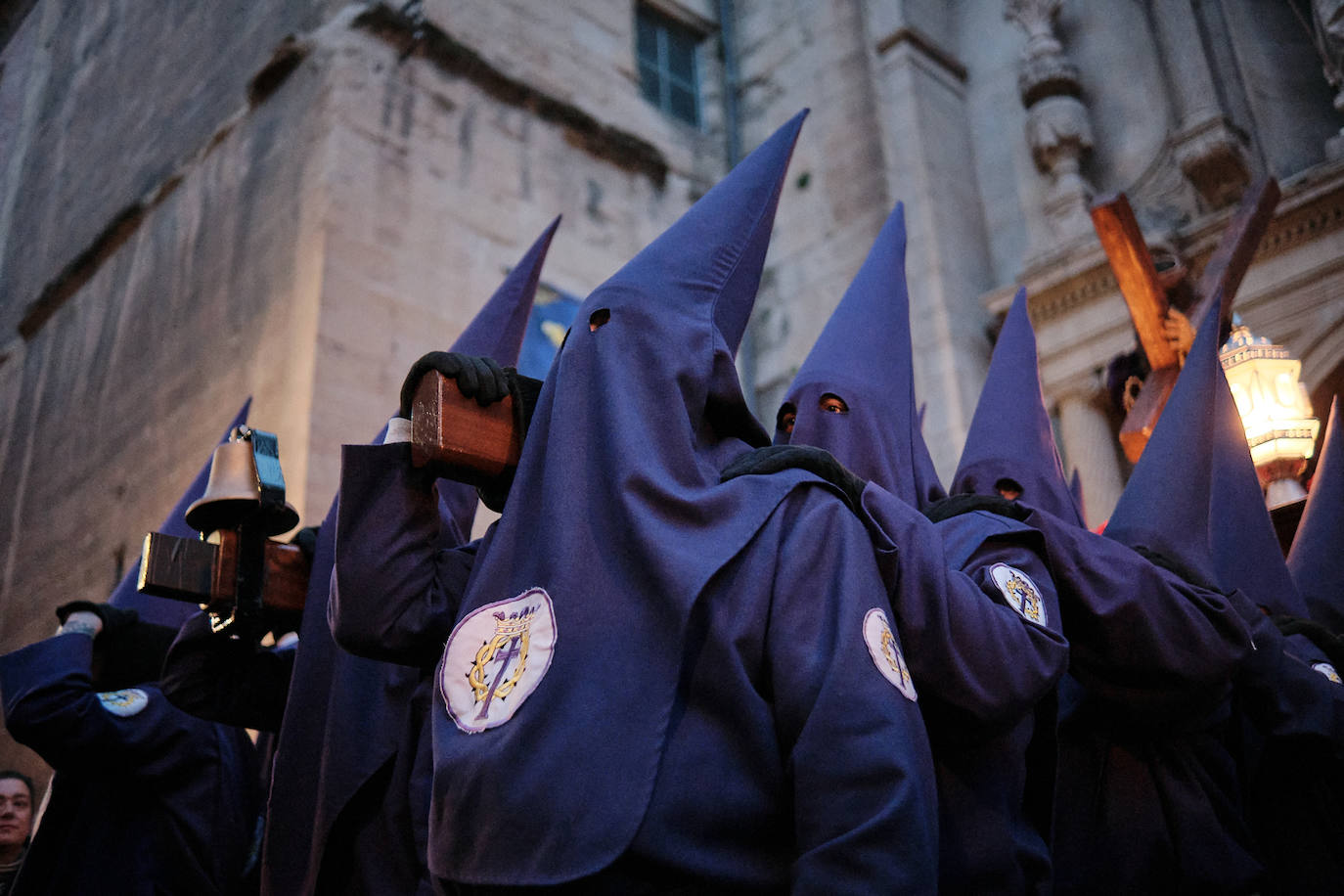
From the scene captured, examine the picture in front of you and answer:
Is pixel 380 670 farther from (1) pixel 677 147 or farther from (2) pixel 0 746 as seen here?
(1) pixel 677 147

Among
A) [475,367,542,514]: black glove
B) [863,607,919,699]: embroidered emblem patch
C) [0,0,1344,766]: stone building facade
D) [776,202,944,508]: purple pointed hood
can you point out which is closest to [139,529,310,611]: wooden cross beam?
[475,367,542,514]: black glove

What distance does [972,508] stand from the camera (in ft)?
7.77

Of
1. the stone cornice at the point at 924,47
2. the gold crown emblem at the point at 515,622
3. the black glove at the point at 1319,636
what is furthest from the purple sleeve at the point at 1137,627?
the stone cornice at the point at 924,47

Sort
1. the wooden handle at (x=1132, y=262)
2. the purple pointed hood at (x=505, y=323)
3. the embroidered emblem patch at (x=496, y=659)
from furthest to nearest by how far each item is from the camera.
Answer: the wooden handle at (x=1132, y=262), the purple pointed hood at (x=505, y=323), the embroidered emblem patch at (x=496, y=659)

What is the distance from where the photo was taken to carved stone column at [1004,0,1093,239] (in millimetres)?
8172

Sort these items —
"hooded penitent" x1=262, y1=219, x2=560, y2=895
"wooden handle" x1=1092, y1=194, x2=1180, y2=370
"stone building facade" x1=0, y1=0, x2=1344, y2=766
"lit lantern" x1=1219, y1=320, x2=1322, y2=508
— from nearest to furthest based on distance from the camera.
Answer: "hooded penitent" x1=262, y1=219, x2=560, y2=895 < "lit lantern" x1=1219, y1=320, x2=1322, y2=508 < "wooden handle" x1=1092, y1=194, x2=1180, y2=370 < "stone building facade" x1=0, y1=0, x2=1344, y2=766

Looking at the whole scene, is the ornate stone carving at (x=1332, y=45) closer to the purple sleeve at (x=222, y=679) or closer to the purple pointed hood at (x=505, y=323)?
the purple pointed hood at (x=505, y=323)

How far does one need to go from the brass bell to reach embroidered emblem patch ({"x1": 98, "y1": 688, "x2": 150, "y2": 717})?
0.91m

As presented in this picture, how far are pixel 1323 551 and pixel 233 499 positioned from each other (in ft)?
10.8

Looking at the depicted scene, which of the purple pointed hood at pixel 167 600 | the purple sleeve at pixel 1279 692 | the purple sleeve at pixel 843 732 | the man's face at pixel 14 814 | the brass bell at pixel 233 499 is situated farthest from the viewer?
the man's face at pixel 14 814

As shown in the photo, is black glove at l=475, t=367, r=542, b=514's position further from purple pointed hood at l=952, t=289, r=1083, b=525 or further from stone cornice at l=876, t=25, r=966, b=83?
stone cornice at l=876, t=25, r=966, b=83

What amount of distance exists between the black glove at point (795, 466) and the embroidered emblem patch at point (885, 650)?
0.24 meters

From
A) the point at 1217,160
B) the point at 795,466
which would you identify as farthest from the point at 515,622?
the point at 1217,160

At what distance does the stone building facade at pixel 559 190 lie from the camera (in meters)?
7.38
